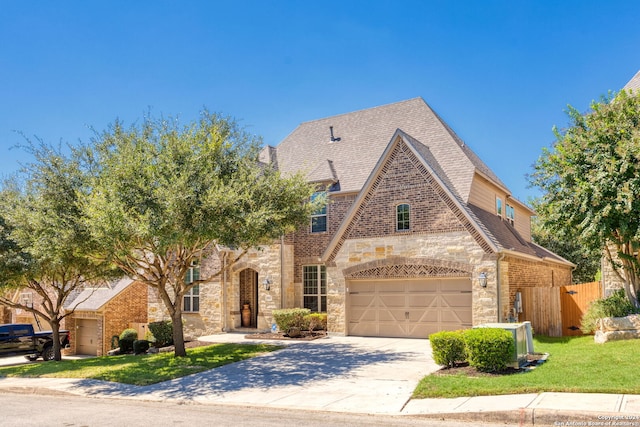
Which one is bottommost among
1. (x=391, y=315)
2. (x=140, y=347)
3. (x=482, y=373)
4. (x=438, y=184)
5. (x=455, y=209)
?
(x=140, y=347)

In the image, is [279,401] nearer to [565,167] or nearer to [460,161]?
[565,167]

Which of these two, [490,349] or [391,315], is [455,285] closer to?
[391,315]

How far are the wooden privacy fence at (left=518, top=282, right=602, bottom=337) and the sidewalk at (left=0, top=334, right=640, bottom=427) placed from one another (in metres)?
4.44

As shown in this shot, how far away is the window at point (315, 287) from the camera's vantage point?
2431 cm

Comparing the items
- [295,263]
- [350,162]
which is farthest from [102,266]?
[350,162]

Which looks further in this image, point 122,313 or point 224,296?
point 122,313

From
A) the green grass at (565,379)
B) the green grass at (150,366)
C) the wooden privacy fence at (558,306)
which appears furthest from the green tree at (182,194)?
the wooden privacy fence at (558,306)

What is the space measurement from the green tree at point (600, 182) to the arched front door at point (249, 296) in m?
13.6

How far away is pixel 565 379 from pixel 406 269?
9876 mm

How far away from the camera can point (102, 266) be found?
21.8 meters

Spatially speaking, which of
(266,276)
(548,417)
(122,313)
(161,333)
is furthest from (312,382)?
(122,313)

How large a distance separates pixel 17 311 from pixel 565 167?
36425mm

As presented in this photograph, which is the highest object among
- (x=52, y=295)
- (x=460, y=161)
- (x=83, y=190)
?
(x=460, y=161)

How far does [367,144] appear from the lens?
25844mm
